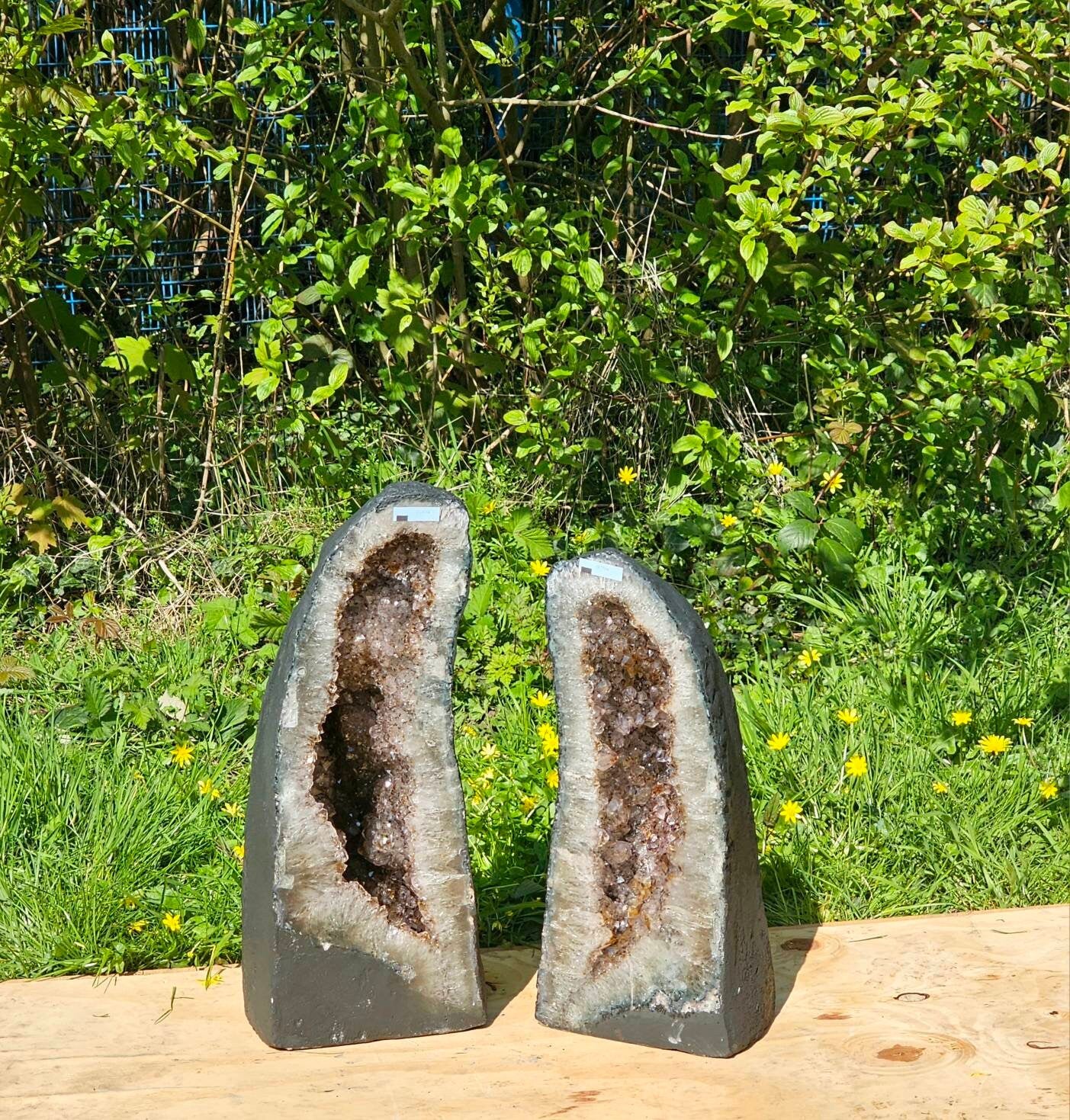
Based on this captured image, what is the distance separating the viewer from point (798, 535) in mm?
3857

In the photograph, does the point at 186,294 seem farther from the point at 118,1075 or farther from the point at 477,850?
the point at 118,1075

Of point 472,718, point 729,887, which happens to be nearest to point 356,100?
point 472,718

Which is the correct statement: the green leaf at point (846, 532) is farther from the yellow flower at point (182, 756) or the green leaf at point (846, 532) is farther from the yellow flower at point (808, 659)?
the yellow flower at point (182, 756)

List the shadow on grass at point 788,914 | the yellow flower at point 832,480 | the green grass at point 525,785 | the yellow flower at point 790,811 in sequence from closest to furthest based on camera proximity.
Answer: the shadow on grass at point 788,914 → the green grass at point 525,785 → the yellow flower at point 790,811 → the yellow flower at point 832,480

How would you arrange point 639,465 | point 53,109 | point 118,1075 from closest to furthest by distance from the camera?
point 118,1075, point 53,109, point 639,465

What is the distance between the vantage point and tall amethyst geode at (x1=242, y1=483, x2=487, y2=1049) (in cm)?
233

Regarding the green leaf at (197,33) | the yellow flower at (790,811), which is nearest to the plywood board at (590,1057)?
the yellow flower at (790,811)

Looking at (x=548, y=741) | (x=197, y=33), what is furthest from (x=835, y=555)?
(x=197, y=33)

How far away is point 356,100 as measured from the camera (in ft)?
13.1

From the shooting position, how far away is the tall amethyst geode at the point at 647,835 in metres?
2.30

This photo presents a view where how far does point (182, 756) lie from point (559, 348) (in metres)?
1.73

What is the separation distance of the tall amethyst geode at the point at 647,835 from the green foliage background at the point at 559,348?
693 millimetres

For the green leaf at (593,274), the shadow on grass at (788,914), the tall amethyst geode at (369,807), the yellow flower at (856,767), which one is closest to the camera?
the tall amethyst geode at (369,807)

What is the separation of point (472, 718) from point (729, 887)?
141 cm
